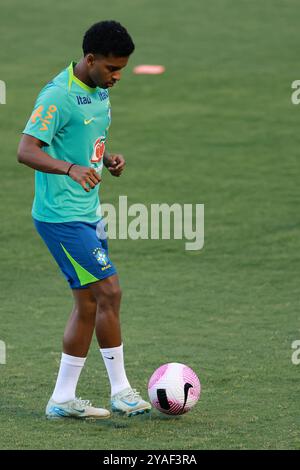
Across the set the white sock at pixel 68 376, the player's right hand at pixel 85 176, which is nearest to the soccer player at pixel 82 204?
the white sock at pixel 68 376

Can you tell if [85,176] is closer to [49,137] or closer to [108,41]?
[49,137]

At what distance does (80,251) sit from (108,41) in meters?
1.19

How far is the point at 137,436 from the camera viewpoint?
19.3ft

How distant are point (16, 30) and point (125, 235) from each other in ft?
31.1

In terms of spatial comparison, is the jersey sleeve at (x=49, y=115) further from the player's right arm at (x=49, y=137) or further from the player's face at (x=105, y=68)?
the player's face at (x=105, y=68)

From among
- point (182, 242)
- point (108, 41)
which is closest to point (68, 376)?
point (108, 41)

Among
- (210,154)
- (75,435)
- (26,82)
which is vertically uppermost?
(26,82)

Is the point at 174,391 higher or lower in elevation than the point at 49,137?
lower

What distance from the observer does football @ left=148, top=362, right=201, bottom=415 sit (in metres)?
6.21

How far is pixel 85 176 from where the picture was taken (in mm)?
5773

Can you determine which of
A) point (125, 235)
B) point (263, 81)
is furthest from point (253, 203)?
point (263, 81)

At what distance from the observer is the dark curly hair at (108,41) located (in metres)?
6.03

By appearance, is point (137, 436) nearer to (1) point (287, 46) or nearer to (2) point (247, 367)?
(2) point (247, 367)

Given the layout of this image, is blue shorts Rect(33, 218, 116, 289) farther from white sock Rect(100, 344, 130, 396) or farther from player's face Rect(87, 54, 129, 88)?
player's face Rect(87, 54, 129, 88)
